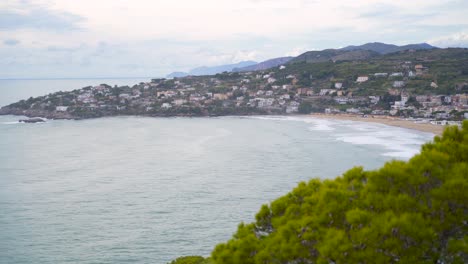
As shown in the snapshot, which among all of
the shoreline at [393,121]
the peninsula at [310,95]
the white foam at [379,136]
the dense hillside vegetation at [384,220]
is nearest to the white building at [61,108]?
the peninsula at [310,95]

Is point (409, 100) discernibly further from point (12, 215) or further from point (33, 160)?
point (12, 215)

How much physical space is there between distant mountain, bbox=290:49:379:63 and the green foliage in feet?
366

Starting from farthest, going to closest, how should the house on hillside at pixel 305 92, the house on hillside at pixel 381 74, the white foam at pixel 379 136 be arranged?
the house on hillside at pixel 305 92, the house on hillside at pixel 381 74, the white foam at pixel 379 136

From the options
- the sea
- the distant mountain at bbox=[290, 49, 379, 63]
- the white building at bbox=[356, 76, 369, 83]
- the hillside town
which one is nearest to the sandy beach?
the hillside town

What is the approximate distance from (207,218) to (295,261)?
15.5 meters

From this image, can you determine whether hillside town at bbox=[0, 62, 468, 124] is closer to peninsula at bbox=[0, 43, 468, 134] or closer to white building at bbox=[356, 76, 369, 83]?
peninsula at bbox=[0, 43, 468, 134]

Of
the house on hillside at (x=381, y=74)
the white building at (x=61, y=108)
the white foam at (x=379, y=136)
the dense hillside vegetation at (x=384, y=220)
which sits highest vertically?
the house on hillside at (x=381, y=74)

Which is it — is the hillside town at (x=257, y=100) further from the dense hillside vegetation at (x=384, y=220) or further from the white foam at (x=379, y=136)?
the dense hillside vegetation at (x=384, y=220)

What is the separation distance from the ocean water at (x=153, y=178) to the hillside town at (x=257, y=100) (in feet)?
35.6

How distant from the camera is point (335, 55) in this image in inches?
5197

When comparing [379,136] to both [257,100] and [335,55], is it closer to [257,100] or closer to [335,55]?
[257,100]

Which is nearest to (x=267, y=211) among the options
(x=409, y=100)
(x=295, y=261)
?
(x=295, y=261)

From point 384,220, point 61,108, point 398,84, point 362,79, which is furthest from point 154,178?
point 362,79

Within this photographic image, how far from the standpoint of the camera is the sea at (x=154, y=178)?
1991 centimetres
